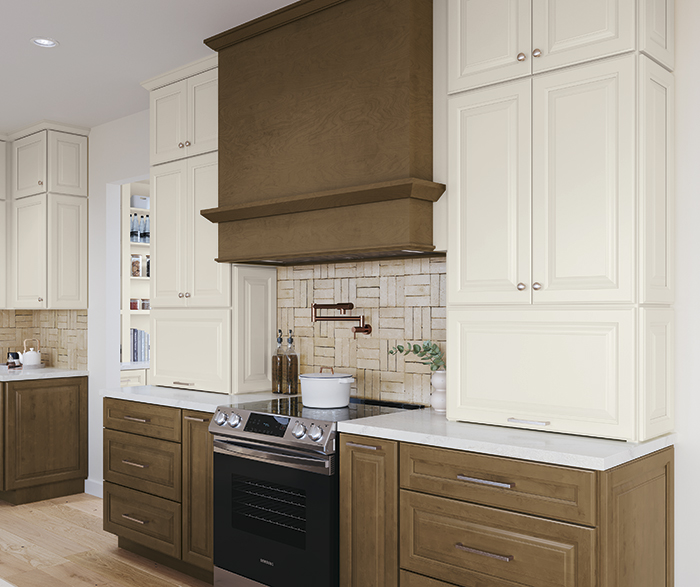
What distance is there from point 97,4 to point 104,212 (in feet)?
7.21

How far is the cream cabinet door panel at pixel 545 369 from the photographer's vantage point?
2143mm

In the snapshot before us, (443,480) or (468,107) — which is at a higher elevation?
(468,107)

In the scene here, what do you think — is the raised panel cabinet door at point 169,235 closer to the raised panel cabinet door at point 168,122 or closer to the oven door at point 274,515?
the raised panel cabinet door at point 168,122

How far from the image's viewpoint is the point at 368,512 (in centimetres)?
249

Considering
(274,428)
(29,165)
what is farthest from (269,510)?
(29,165)

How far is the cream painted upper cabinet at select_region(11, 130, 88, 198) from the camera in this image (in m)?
4.93

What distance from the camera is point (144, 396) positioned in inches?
139

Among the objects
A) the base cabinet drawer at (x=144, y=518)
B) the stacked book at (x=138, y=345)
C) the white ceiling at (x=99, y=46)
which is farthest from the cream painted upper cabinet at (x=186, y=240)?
the stacked book at (x=138, y=345)

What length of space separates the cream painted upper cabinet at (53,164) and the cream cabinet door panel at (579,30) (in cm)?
382

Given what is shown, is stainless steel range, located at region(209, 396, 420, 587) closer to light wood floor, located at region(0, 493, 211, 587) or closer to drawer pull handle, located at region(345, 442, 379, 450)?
drawer pull handle, located at region(345, 442, 379, 450)

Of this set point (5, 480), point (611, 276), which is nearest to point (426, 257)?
point (611, 276)

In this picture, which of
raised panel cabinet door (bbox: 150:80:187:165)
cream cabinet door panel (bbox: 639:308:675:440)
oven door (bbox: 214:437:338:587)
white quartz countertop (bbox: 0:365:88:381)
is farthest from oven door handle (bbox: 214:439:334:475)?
white quartz countertop (bbox: 0:365:88:381)

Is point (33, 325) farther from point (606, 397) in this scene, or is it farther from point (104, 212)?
point (606, 397)

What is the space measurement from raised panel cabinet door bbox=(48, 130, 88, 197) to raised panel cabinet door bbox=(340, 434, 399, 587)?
136 inches
